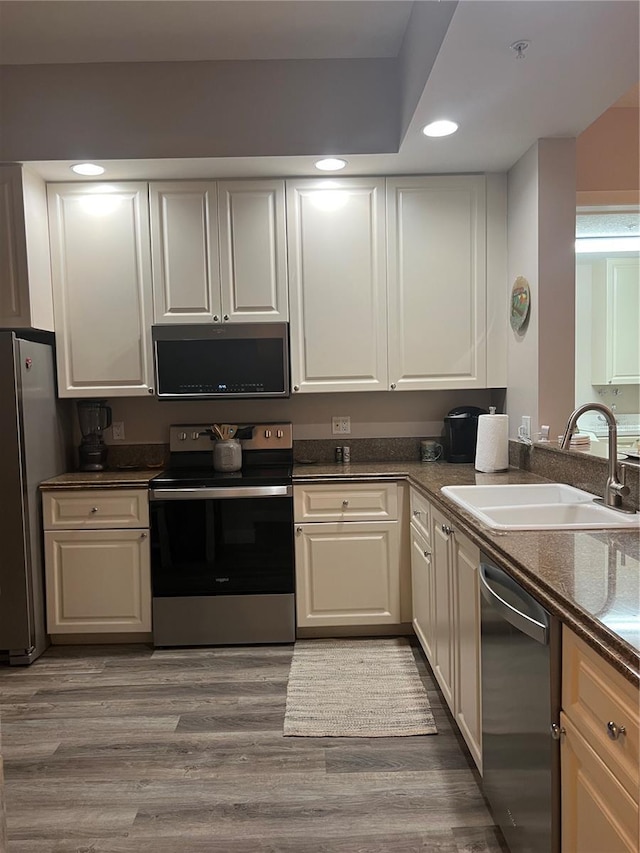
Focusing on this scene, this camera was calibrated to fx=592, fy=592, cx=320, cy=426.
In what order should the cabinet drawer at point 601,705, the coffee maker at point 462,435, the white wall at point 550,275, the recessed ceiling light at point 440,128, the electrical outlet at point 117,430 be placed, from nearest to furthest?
the cabinet drawer at point 601,705 → the recessed ceiling light at point 440,128 → the white wall at point 550,275 → the coffee maker at point 462,435 → the electrical outlet at point 117,430

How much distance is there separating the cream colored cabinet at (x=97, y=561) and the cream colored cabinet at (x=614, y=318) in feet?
12.4

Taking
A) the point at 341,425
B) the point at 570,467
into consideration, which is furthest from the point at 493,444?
the point at 341,425

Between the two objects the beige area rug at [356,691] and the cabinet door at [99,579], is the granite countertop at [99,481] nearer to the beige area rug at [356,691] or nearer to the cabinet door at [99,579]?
the cabinet door at [99,579]

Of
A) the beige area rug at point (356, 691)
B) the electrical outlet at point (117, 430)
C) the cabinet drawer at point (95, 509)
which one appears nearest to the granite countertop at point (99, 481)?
the cabinet drawer at point (95, 509)

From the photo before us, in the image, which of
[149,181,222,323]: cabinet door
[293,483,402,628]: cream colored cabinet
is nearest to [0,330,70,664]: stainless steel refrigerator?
[149,181,222,323]: cabinet door

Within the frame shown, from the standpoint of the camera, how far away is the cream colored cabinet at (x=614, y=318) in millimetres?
4781

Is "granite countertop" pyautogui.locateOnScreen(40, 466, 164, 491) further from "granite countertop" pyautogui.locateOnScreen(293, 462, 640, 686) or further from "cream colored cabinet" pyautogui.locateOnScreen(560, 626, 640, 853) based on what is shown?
"cream colored cabinet" pyautogui.locateOnScreen(560, 626, 640, 853)

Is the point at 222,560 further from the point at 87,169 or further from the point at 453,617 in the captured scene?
the point at 87,169

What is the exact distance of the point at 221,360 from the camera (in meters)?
3.16

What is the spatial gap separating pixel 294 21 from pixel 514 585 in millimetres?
2504

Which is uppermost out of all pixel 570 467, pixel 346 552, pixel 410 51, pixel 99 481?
pixel 410 51

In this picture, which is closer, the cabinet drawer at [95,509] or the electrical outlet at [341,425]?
the cabinet drawer at [95,509]

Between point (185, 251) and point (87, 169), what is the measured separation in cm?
60

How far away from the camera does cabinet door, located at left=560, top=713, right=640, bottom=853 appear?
0.98 m
